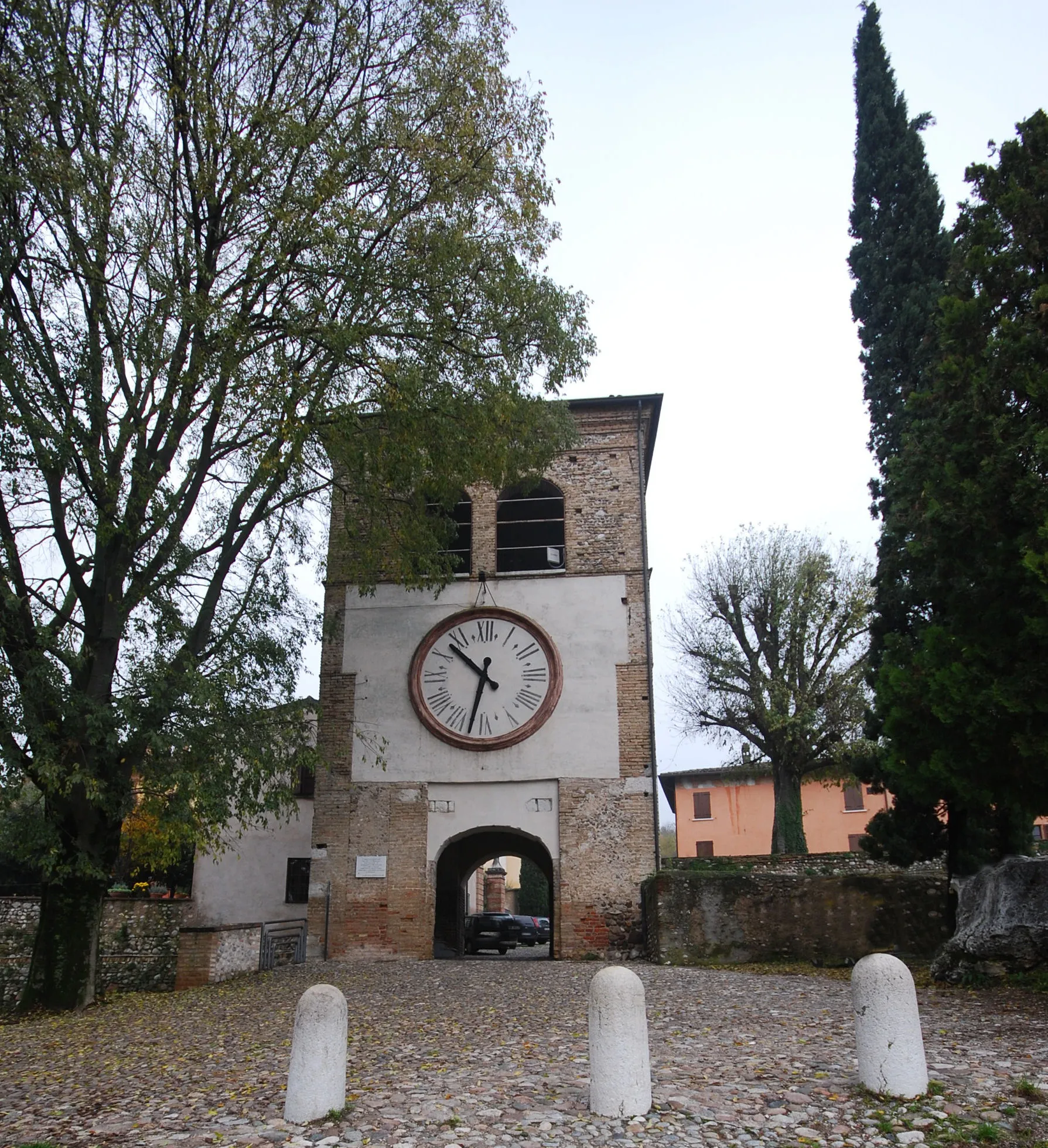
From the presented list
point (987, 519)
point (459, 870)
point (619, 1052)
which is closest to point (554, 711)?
point (459, 870)

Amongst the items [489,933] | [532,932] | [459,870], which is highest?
[459,870]

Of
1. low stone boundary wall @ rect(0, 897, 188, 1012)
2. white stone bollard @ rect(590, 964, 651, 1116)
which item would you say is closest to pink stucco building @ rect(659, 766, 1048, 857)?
low stone boundary wall @ rect(0, 897, 188, 1012)

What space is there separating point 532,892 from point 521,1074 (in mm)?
36181

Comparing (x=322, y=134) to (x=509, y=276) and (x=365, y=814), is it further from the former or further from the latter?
(x=365, y=814)

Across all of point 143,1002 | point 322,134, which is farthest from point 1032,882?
point 322,134

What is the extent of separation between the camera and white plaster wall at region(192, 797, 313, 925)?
21188mm

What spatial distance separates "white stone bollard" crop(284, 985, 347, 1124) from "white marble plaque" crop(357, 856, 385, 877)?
412 inches

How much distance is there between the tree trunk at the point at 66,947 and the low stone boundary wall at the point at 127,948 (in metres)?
5.96

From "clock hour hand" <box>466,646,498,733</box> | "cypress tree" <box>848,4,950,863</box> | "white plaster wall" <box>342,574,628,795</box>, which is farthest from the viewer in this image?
"clock hour hand" <box>466,646,498,733</box>

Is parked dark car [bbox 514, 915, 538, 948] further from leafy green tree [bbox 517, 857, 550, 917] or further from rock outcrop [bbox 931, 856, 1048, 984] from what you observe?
rock outcrop [bbox 931, 856, 1048, 984]

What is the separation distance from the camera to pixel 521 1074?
5.97m

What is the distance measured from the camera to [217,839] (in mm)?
11477

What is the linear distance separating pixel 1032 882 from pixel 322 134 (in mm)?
11936

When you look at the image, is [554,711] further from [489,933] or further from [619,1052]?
[619,1052]
